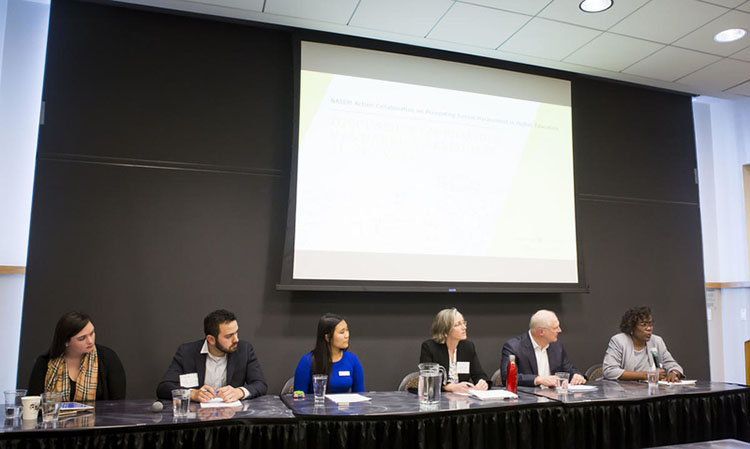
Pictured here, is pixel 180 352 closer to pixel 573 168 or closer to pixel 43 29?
pixel 43 29

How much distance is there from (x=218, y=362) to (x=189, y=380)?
11.4 inches

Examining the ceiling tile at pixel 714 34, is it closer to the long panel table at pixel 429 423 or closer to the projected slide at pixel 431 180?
the projected slide at pixel 431 180

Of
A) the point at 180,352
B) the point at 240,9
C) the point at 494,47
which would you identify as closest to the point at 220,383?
the point at 180,352

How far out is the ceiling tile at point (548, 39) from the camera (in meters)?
4.12

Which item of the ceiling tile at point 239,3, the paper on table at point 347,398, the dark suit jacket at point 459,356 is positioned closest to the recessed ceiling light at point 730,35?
the dark suit jacket at point 459,356

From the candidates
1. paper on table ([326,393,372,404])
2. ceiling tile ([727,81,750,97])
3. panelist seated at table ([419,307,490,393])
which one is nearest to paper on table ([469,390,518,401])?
panelist seated at table ([419,307,490,393])

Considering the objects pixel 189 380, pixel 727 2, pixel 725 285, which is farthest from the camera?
pixel 725 285

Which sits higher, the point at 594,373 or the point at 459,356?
the point at 459,356

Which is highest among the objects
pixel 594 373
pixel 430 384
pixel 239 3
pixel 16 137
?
pixel 239 3

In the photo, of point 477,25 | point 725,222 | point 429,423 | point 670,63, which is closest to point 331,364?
point 429,423

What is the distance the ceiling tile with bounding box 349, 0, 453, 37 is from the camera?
12.5 ft

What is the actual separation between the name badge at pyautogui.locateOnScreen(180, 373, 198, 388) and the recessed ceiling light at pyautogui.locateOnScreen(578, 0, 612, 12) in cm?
337

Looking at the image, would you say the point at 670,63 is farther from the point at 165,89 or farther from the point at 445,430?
the point at 165,89

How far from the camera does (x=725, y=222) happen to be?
18.8ft
